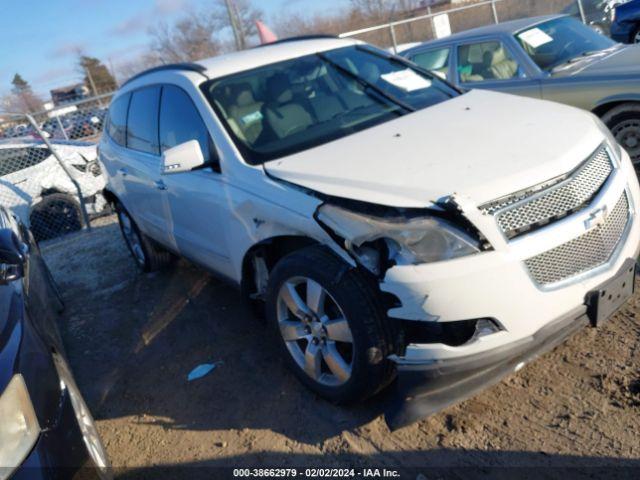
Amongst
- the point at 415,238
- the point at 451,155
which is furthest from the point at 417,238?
the point at 451,155

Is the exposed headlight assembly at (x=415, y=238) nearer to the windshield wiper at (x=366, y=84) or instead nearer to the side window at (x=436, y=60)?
the windshield wiper at (x=366, y=84)

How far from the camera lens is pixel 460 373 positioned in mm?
2379

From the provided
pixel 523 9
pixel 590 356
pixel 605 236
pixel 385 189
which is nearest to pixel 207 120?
pixel 385 189

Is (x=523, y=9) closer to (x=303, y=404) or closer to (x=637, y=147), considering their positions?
(x=637, y=147)

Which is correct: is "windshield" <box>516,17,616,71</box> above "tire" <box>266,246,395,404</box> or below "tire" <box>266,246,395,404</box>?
above

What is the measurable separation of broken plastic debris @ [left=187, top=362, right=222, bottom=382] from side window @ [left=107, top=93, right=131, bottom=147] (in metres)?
2.34

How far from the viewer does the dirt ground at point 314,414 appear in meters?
2.49

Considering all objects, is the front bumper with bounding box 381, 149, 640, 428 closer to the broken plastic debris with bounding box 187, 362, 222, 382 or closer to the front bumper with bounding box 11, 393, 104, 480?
the front bumper with bounding box 11, 393, 104, 480

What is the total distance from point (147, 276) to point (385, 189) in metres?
3.94

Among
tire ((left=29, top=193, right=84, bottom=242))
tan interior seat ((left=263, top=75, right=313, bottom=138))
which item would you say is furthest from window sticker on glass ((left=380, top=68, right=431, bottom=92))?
tire ((left=29, top=193, right=84, bottom=242))

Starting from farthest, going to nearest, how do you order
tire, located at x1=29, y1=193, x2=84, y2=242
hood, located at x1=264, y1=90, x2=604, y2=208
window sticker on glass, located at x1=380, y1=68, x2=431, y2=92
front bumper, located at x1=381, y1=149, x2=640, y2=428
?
tire, located at x1=29, y1=193, x2=84, y2=242 → window sticker on glass, located at x1=380, y1=68, x2=431, y2=92 → hood, located at x1=264, y1=90, x2=604, y2=208 → front bumper, located at x1=381, y1=149, x2=640, y2=428

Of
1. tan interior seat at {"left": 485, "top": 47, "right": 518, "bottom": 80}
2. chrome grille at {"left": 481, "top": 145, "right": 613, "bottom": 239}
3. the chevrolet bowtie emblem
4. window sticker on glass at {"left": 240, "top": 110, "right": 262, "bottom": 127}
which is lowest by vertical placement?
Result: the chevrolet bowtie emblem

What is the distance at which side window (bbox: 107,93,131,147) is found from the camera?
5066mm

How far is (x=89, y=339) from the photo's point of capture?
15.5ft
